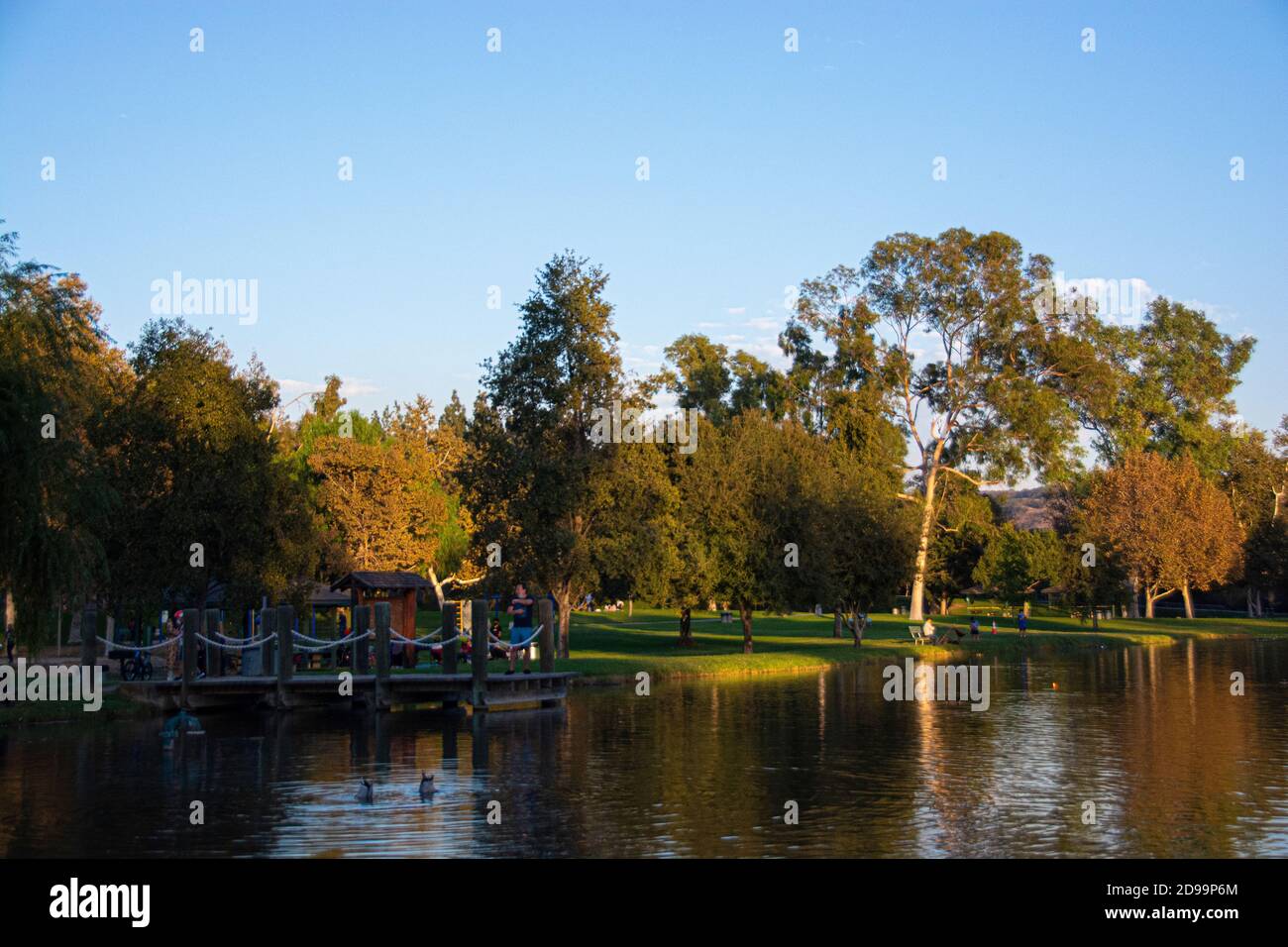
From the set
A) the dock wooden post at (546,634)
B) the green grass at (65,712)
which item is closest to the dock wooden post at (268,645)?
the green grass at (65,712)

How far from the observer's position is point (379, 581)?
46.3 metres

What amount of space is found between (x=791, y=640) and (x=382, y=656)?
3419 cm

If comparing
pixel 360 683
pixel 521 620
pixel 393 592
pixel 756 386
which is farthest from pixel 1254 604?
pixel 360 683

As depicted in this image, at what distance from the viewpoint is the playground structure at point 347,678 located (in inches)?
1459

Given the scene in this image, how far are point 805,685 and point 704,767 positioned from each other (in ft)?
67.7

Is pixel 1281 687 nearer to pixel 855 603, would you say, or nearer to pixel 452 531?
pixel 855 603

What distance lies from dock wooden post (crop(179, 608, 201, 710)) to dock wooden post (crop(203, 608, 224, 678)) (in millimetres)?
1583

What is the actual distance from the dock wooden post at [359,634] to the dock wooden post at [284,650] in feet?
6.42

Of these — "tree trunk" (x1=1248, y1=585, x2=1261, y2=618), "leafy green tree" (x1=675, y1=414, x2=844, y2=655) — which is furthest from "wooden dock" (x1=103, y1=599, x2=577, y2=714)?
"tree trunk" (x1=1248, y1=585, x2=1261, y2=618)

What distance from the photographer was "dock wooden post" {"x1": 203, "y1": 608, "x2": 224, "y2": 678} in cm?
3888

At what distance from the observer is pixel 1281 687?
1763 inches

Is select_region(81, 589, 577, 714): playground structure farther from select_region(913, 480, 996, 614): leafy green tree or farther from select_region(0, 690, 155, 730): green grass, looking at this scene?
select_region(913, 480, 996, 614): leafy green tree
